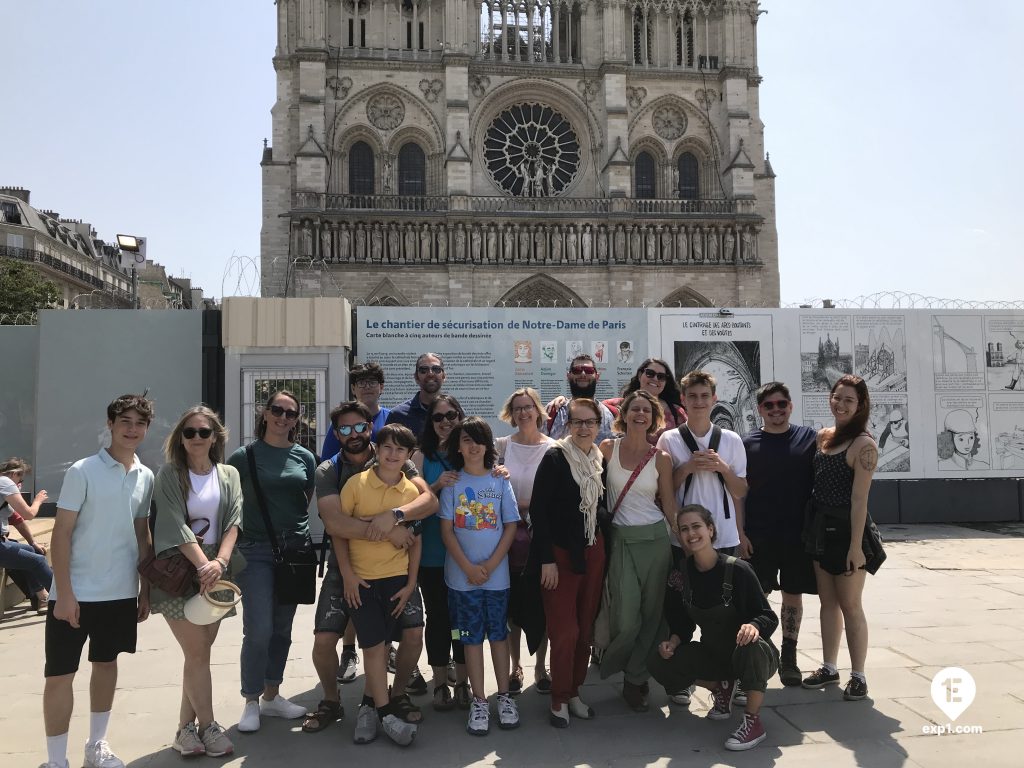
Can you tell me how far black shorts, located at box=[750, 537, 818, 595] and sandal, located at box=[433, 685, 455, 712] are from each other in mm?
2024

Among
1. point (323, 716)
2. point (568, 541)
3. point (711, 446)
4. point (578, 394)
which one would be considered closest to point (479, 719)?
point (323, 716)

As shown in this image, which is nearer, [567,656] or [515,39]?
[567,656]

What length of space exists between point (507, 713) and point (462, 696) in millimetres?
439

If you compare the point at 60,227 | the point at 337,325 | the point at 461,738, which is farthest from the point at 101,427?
the point at 60,227

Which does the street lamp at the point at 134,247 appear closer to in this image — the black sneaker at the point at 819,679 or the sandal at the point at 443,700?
the sandal at the point at 443,700

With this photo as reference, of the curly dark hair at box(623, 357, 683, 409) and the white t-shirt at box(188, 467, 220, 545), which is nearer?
the white t-shirt at box(188, 467, 220, 545)

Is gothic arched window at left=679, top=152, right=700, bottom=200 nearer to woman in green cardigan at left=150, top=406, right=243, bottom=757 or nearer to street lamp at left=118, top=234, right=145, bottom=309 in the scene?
street lamp at left=118, top=234, right=145, bottom=309

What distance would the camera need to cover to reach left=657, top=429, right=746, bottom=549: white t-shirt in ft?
15.6

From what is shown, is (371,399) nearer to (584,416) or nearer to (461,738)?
(584,416)

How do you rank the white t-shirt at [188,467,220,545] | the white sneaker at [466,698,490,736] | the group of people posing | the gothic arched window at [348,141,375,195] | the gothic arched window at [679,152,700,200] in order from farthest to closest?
the gothic arched window at [679,152,700,200] → the gothic arched window at [348,141,375,195] → the white sneaker at [466,698,490,736] → the white t-shirt at [188,467,220,545] → the group of people posing

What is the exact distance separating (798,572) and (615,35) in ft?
93.2

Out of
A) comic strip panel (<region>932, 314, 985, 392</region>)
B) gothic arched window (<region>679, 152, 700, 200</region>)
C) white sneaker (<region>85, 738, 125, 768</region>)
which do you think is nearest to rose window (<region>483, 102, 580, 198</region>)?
gothic arched window (<region>679, 152, 700, 200</region>)

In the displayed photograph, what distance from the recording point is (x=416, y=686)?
16.5ft

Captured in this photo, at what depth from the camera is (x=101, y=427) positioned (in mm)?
9508
